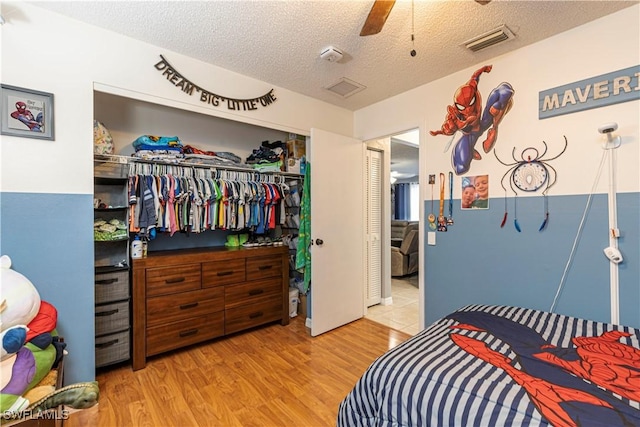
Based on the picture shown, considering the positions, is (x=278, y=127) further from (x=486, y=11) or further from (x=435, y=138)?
(x=486, y=11)

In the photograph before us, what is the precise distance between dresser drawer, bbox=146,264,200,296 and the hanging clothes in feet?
3.48

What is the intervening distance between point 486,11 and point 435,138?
1073mm

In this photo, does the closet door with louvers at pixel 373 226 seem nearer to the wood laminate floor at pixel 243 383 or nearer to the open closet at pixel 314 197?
the open closet at pixel 314 197

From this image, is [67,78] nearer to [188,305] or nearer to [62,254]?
[62,254]

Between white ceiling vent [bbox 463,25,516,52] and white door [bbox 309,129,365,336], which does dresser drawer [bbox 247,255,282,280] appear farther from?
white ceiling vent [bbox 463,25,516,52]

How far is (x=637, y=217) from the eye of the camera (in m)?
1.72

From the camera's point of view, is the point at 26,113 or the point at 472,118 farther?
the point at 472,118

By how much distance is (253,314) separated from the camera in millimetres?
2910

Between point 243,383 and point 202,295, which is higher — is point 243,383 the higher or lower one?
the lower one

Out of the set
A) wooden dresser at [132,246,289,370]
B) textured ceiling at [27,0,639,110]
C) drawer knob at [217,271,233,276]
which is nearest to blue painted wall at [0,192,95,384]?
wooden dresser at [132,246,289,370]

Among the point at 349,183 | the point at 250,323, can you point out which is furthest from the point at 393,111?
the point at 250,323

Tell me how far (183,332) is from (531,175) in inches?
123

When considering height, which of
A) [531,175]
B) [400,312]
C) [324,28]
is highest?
[324,28]

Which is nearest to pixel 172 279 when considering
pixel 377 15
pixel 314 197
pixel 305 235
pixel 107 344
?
pixel 107 344
